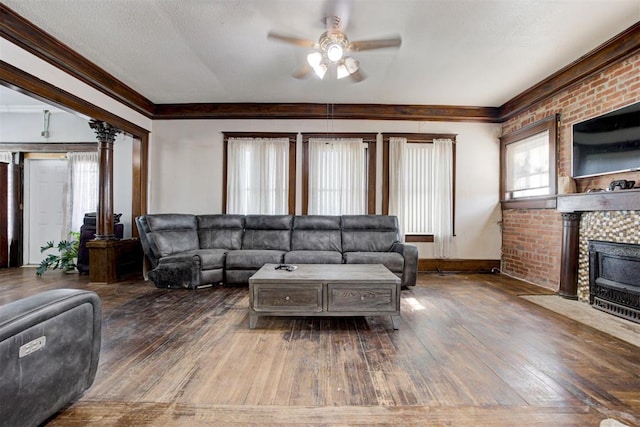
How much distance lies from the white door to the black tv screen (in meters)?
8.13

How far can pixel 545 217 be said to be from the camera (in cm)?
410

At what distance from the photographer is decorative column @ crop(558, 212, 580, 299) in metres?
3.50

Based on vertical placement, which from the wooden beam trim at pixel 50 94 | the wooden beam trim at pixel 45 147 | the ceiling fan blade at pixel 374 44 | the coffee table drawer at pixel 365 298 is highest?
the ceiling fan blade at pixel 374 44

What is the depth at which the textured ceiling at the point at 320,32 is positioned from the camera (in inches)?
101

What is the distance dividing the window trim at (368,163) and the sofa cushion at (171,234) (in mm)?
1840

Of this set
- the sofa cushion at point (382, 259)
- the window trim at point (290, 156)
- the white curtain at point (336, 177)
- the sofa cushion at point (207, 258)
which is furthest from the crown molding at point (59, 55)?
the sofa cushion at point (382, 259)

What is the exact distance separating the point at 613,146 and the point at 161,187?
628 cm

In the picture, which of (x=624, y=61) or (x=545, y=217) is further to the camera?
(x=545, y=217)

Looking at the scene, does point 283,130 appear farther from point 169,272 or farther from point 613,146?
point 613,146

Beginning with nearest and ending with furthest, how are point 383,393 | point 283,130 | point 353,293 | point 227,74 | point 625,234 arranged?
point 383,393, point 353,293, point 625,234, point 227,74, point 283,130

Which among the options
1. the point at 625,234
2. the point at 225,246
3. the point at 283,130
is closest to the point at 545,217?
the point at 625,234

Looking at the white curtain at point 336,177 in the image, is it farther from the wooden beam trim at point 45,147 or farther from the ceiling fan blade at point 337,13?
the wooden beam trim at point 45,147

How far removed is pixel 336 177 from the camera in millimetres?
5027

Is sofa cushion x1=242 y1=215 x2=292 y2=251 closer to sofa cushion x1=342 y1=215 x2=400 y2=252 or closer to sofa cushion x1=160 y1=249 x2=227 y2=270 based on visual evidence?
sofa cushion x1=160 y1=249 x2=227 y2=270
